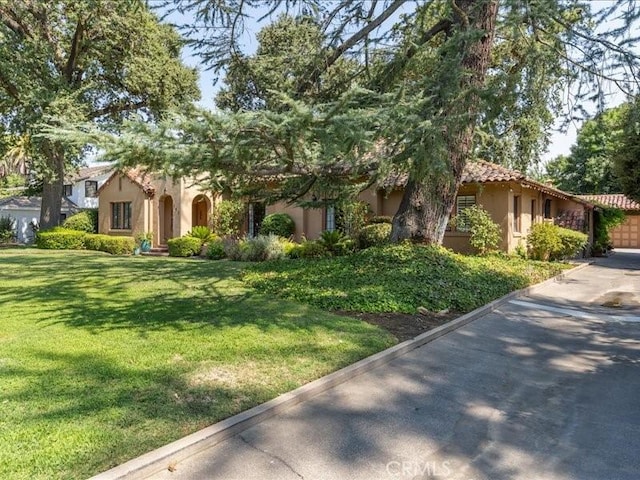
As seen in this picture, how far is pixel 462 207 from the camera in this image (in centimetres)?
1853

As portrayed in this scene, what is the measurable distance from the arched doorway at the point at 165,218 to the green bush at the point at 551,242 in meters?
18.2

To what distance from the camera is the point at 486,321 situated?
816cm

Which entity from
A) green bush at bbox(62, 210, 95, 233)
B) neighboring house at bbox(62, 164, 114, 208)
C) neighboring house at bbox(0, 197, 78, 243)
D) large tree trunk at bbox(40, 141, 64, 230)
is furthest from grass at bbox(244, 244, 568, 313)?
neighboring house at bbox(62, 164, 114, 208)

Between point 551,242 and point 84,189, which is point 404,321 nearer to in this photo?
point 551,242

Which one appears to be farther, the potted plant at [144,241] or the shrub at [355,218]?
the potted plant at [144,241]

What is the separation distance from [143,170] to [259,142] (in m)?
2.05

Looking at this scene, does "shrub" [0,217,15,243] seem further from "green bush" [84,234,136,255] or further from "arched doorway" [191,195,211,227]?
"arched doorway" [191,195,211,227]

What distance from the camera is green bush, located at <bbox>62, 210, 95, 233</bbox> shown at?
27.1m

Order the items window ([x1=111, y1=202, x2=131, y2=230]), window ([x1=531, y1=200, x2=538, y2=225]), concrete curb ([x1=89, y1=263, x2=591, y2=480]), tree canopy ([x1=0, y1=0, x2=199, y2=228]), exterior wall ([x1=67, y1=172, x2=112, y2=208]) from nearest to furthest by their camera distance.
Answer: concrete curb ([x1=89, y1=263, x2=591, y2=480]) → window ([x1=531, y1=200, x2=538, y2=225]) → tree canopy ([x1=0, y1=0, x2=199, y2=228]) → window ([x1=111, y1=202, x2=131, y2=230]) → exterior wall ([x1=67, y1=172, x2=112, y2=208])

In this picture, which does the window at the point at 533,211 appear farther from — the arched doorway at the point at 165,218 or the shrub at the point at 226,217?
the arched doorway at the point at 165,218


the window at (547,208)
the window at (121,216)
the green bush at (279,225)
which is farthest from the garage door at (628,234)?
the window at (121,216)

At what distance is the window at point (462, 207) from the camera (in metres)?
17.8

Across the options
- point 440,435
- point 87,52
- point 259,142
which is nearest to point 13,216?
point 87,52

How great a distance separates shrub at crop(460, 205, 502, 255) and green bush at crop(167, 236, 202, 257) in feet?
38.8
